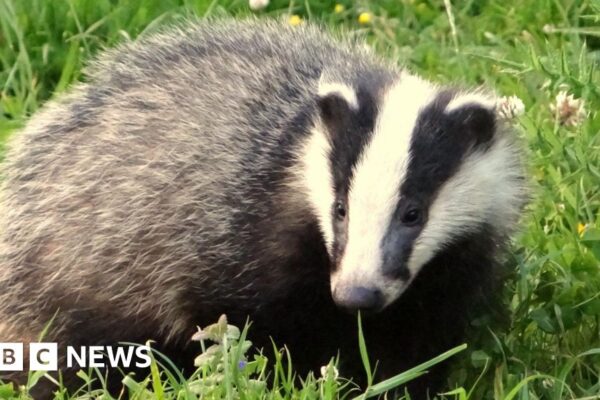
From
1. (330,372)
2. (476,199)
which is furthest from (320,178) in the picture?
(330,372)

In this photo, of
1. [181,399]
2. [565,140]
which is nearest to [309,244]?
[181,399]

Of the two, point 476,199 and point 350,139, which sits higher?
point 350,139

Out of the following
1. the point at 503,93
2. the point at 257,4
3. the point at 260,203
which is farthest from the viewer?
the point at 257,4

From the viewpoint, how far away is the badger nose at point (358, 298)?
448 cm

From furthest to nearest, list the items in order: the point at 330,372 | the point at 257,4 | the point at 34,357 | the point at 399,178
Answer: the point at 257,4 < the point at 34,357 < the point at 399,178 < the point at 330,372

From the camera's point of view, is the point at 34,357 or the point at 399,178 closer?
the point at 399,178

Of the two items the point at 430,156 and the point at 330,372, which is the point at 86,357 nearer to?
the point at 330,372

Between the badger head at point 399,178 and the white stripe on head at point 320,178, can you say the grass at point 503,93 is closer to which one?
the badger head at point 399,178

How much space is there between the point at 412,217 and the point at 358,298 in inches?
11.9

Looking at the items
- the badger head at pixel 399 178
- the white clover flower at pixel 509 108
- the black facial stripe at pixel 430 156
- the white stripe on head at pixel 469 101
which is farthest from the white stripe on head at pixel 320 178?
the white clover flower at pixel 509 108

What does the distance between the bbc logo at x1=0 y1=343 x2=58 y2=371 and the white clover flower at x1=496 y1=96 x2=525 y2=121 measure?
164cm

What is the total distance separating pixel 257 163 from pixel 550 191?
139 cm

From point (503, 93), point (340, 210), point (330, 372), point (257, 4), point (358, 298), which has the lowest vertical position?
point (503, 93)

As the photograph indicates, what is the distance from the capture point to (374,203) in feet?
14.9
